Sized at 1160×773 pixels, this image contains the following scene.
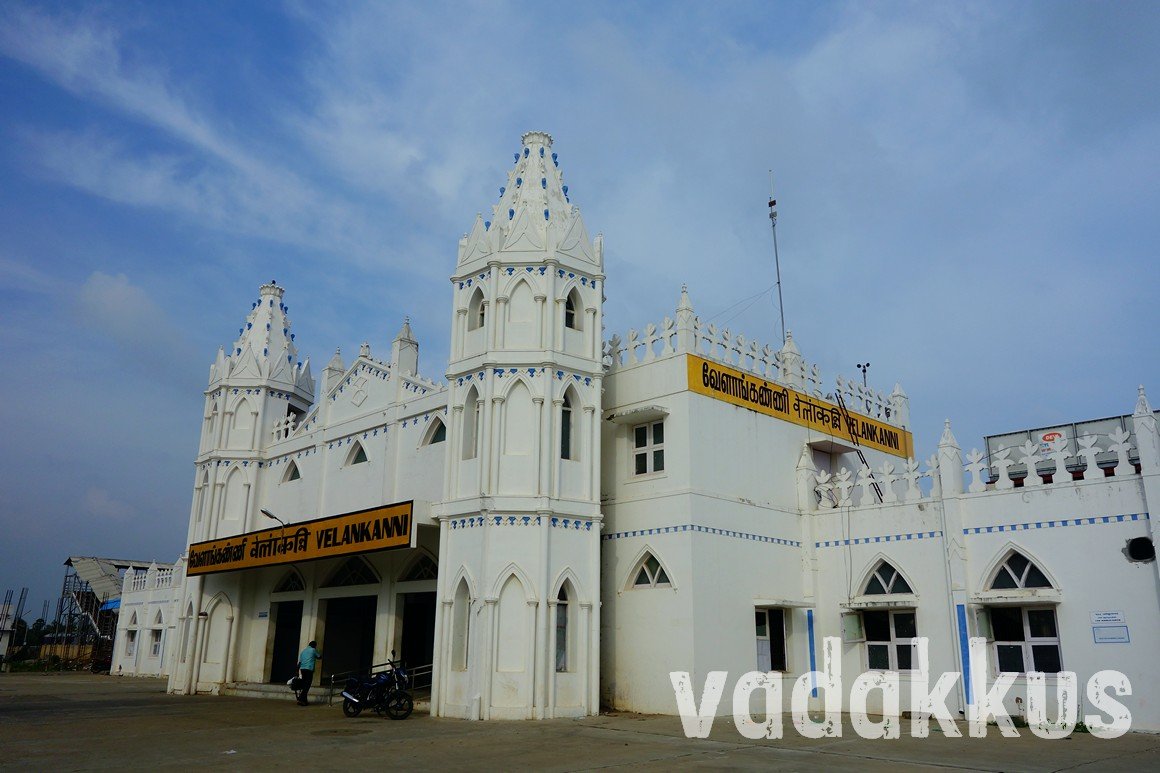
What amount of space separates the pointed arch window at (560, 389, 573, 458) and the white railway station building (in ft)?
0.15

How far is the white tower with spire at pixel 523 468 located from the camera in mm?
17125

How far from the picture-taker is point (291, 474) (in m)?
27.2

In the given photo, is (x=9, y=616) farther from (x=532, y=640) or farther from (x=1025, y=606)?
(x=1025, y=606)

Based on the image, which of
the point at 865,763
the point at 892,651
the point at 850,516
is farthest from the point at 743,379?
the point at 865,763

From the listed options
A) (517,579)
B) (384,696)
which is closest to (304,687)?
(384,696)

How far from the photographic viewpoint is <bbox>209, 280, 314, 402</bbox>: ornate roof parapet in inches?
1112

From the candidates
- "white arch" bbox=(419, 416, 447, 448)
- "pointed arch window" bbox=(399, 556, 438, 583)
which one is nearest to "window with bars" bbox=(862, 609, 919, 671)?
"pointed arch window" bbox=(399, 556, 438, 583)

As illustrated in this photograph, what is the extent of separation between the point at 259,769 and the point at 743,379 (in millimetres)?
13311

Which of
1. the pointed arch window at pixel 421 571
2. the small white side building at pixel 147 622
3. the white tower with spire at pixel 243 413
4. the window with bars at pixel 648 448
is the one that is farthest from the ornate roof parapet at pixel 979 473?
the small white side building at pixel 147 622

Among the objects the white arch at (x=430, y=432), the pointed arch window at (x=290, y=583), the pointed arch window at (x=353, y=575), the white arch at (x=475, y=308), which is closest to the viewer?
the white arch at (x=475, y=308)

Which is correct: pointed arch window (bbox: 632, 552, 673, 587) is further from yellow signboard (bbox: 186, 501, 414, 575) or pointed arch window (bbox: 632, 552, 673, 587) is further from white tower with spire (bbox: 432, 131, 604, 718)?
yellow signboard (bbox: 186, 501, 414, 575)

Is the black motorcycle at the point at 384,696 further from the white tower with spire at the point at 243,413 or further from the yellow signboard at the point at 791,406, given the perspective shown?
the white tower with spire at the point at 243,413

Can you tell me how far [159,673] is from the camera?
38.4 m

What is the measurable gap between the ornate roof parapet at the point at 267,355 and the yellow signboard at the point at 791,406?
14835mm
